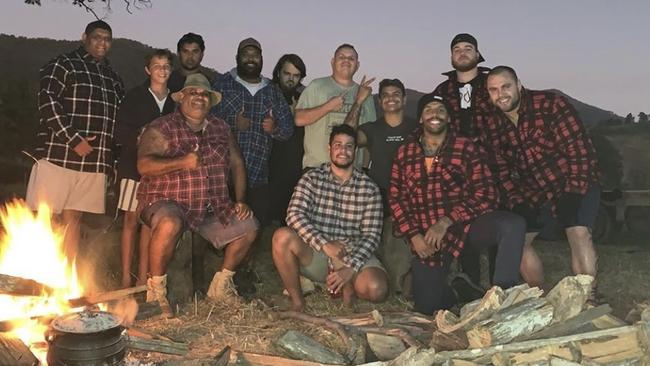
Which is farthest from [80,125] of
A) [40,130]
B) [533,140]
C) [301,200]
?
[533,140]

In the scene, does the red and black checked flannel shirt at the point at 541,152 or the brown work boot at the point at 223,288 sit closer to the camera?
the red and black checked flannel shirt at the point at 541,152

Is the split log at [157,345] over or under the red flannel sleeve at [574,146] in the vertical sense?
under

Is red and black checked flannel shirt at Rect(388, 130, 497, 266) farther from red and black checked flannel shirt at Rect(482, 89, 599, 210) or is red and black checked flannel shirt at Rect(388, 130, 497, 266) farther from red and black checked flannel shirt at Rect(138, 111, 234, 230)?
red and black checked flannel shirt at Rect(138, 111, 234, 230)

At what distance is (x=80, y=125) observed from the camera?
6203 mm

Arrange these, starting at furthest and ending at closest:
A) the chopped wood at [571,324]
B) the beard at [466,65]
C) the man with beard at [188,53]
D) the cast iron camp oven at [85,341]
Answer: the man with beard at [188,53] → the beard at [466,65] → the chopped wood at [571,324] → the cast iron camp oven at [85,341]

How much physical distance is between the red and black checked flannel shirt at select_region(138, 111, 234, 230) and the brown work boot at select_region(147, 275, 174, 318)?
635 mm

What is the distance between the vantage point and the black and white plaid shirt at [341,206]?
242 inches

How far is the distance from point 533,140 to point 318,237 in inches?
88.0

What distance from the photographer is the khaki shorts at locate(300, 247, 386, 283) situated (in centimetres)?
615

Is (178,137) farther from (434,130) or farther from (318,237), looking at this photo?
(434,130)

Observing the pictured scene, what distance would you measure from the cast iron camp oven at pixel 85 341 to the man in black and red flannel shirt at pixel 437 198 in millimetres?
2987

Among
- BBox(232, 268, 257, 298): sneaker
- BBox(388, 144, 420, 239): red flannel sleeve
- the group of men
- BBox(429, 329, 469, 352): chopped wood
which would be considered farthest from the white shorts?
BBox(429, 329, 469, 352): chopped wood

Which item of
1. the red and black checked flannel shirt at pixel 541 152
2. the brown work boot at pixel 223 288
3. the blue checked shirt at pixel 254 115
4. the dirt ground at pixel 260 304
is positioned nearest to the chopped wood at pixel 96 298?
the dirt ground at pixel 260 304

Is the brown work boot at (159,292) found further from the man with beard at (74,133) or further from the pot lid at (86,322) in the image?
the pot lid at (86,322)
